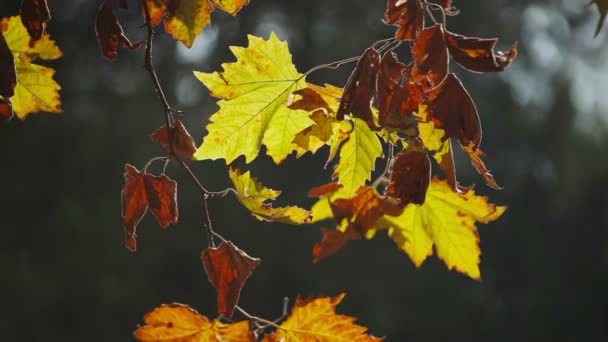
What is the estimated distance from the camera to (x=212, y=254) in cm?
67

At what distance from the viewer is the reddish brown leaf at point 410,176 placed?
0.66 meters

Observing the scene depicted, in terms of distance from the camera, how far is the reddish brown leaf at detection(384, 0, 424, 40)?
62cm

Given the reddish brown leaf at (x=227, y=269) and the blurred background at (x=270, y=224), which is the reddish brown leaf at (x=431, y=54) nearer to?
the reddish brown leaf at (x=227, y=269)

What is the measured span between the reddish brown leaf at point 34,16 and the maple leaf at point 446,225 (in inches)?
17.2

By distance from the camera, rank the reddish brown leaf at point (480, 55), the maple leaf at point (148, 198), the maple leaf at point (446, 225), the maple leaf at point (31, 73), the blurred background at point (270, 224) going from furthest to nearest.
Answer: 1. the blurred background at point (270, 224)
2. the maple leaf at point (446, 225)
3. the maple leaf at point (31, 73)
4. the maple leaf at point (148, 198)
5. the reddish brown leaf at point (480, 55)

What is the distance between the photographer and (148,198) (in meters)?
0.71

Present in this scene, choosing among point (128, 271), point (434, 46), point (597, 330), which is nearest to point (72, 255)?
point (128, 271)

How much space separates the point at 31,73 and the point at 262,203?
0.98 ft

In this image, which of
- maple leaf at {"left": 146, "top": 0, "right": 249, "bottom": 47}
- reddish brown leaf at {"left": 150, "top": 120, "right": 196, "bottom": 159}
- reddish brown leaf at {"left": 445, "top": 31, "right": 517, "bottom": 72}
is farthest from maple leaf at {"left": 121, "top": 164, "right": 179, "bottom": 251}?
reddish brown leaf at {"left": 445, "top": 31, "right": 517, "bottom": 72}

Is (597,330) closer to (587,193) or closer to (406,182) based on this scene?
(587,193)

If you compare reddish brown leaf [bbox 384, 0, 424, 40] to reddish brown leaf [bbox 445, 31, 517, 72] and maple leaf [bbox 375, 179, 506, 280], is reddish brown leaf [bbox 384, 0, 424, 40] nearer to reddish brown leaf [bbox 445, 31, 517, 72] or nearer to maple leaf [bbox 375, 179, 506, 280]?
reddish brown leaf [bbox 445, 31, 517, 72]

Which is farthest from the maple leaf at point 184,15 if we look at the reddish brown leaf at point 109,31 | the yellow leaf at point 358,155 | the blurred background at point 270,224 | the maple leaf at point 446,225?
the blurred background at point 270,224

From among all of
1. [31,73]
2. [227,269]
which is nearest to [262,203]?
[227,269]

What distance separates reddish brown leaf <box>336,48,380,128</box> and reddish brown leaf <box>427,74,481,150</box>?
5cm
